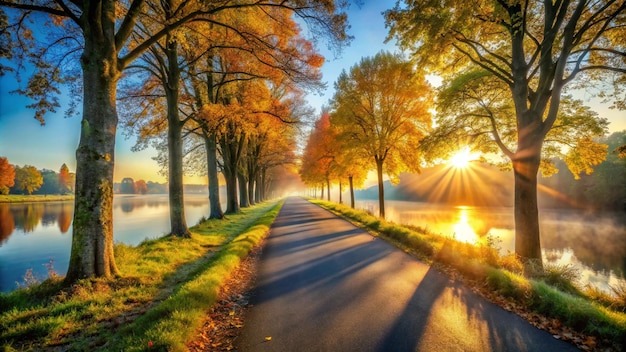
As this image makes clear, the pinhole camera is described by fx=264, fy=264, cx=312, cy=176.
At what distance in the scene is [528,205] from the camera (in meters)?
8.35

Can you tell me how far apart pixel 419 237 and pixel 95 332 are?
9343 millimetres

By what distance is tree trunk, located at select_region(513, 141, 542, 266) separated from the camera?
8.19 metres

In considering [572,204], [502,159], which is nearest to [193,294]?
[502,159]

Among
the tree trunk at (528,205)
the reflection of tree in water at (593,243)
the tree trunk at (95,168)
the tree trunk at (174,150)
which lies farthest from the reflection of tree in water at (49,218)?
the reflection of tree in water at (593,243)

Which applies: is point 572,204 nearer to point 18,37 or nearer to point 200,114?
point 200,114

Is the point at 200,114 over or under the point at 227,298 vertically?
over

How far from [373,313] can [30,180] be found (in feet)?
347

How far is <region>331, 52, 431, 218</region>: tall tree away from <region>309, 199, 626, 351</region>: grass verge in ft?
29.2

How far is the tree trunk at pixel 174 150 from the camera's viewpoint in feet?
35.8

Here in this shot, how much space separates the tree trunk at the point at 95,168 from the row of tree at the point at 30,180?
3322 cm

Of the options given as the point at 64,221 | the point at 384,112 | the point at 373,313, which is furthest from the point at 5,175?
the point at 373,313

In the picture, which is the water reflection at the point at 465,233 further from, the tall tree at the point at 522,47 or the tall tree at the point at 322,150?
the tall tree at the point at 322,150

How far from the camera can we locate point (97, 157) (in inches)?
226

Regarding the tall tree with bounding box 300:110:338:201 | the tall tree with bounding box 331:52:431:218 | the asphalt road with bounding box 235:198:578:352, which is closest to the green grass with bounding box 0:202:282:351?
the asphalt road with bounding box 235:198:578:352
